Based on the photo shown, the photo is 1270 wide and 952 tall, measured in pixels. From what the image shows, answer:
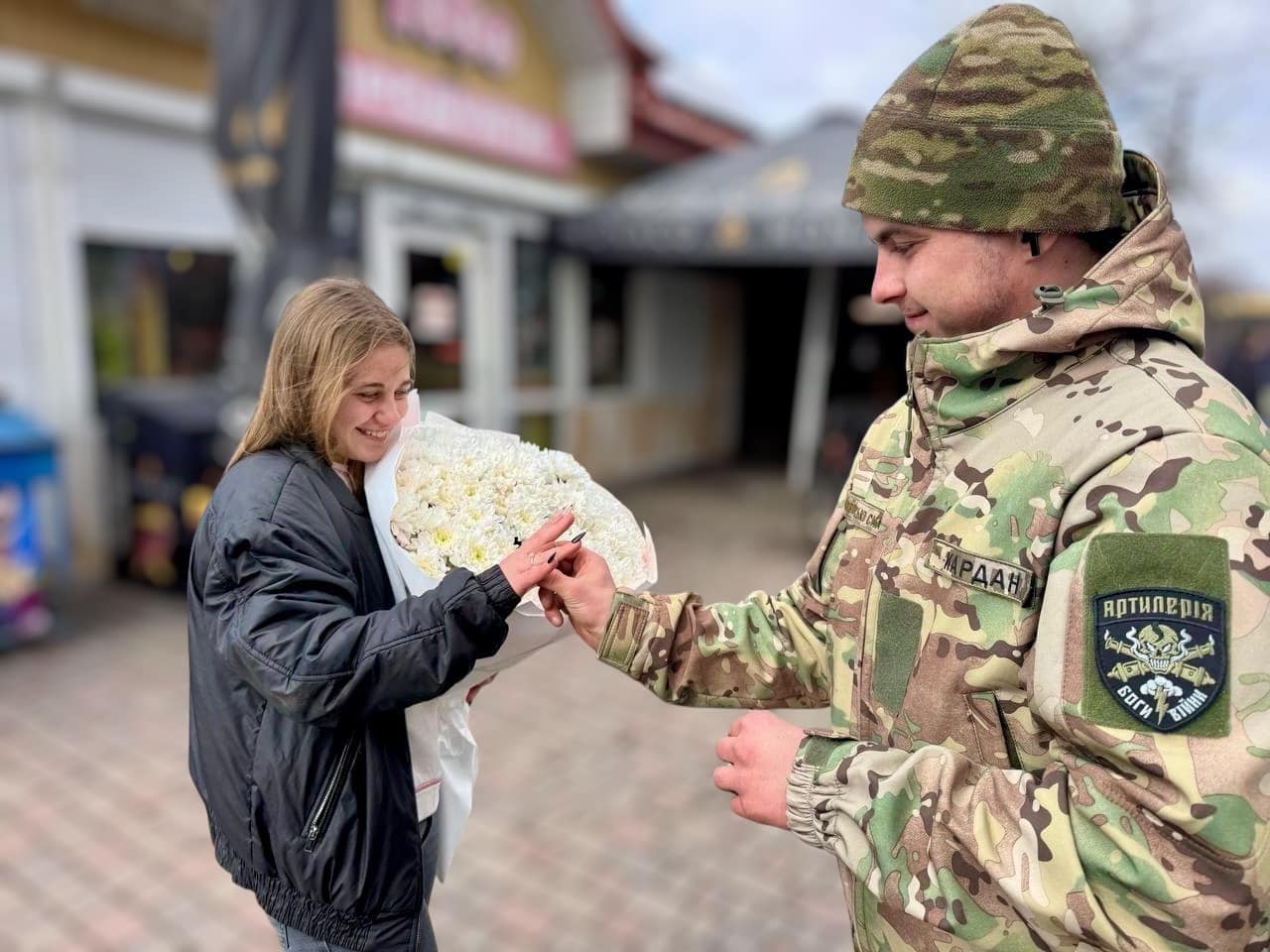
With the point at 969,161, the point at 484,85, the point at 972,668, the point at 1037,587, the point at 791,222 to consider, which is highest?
the point at 484,85

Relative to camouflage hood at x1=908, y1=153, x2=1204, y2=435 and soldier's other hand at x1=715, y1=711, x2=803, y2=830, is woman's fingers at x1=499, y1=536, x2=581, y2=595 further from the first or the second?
camouflage hood at x1=908, y1=153, x2=1204, y2=435

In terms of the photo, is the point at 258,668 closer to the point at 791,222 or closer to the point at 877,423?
the point at 877,423

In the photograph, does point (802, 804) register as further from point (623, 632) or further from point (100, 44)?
point (100, 44)

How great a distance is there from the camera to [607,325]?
10391mm

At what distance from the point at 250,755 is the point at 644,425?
31.5 feet

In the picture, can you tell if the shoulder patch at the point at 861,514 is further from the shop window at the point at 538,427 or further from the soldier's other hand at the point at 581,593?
the shop window at the point at 538,427

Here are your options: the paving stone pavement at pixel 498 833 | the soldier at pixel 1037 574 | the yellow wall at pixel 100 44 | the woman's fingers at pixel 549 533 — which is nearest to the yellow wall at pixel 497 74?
the yellow wall at pixel 100 44

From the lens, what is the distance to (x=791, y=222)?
729 cm

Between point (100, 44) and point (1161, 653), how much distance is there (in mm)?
6724

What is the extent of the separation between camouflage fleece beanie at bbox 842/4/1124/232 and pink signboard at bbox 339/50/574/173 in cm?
593

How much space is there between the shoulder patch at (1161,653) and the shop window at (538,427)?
8257mm

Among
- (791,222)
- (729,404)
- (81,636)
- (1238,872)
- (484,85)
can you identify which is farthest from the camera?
(729,404)

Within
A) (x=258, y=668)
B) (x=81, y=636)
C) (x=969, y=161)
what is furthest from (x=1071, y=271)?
(x=81, y=636)

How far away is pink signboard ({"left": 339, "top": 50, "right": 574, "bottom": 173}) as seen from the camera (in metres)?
6.95
